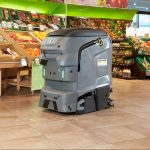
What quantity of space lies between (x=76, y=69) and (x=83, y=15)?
5096 mm

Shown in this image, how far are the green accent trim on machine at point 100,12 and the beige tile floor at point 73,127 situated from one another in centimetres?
396

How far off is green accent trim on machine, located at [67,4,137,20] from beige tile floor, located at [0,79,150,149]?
13.0 feet

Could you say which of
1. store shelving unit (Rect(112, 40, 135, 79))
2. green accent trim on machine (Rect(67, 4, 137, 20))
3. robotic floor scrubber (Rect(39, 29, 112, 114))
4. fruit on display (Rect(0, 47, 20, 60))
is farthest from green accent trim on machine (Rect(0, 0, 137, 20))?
robotic floor scrubber (Rect(39, 29, 112, 114))

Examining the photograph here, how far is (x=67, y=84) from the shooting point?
4.88 meters

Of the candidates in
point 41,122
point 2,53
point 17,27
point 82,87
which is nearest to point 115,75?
point 17,27

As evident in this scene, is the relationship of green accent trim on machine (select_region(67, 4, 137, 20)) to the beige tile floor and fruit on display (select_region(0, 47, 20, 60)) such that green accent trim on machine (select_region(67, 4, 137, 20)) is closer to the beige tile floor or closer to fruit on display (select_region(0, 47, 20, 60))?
fruit on display (select_region(0, 47, 20, 60))

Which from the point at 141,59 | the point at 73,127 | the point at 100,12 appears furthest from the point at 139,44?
the point at 73,127

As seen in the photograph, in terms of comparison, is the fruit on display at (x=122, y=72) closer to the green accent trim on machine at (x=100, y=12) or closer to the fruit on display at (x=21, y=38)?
the green accent trim on machine at (x=100, y=12)

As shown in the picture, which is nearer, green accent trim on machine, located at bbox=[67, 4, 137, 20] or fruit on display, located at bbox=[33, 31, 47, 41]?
fruit on display, located at bbox=[33, 31, 47, 41]

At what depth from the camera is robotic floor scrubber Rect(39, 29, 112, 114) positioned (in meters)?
4.81

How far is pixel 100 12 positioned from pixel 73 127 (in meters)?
6.31

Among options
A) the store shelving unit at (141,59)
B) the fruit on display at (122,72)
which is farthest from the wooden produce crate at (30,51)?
the store shelving unit at (141,59)

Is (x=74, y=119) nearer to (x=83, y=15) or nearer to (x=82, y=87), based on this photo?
(x=82, y=87)

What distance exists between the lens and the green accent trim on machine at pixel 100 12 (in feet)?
30.5
